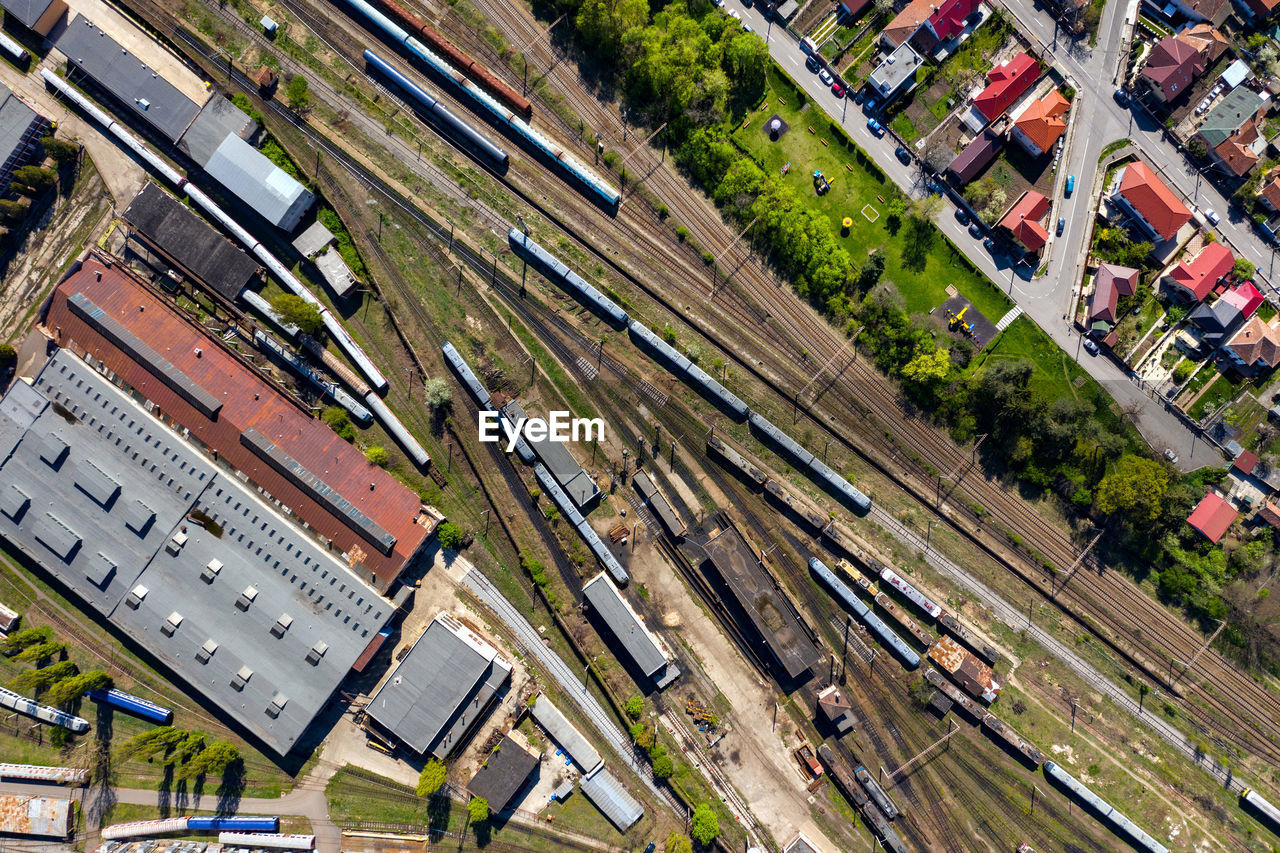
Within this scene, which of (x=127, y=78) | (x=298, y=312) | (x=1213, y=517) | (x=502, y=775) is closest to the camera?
(x=298, y=312)

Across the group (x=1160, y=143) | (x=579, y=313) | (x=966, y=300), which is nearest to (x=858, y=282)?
(x=966, y=300)

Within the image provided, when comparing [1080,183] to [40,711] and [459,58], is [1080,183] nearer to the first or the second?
[459,58]

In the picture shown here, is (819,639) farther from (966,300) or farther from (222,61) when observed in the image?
(222,61)

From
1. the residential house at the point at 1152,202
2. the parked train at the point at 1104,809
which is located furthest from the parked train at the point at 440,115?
the parked train at the point at 1104,809

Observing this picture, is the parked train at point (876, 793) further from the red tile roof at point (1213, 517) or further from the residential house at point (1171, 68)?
the residential house at point (1171, 68)

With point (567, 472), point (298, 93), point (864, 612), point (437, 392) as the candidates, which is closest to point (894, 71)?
point (567, 472)
